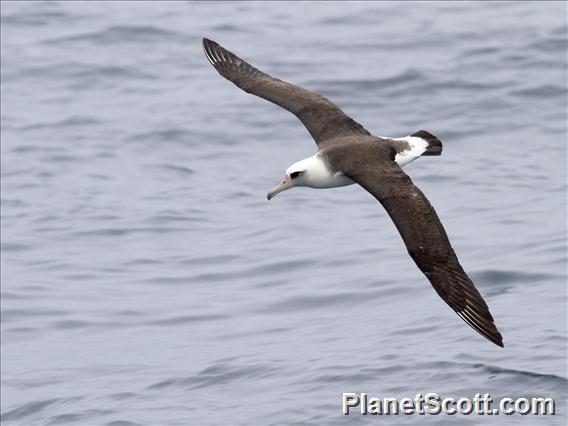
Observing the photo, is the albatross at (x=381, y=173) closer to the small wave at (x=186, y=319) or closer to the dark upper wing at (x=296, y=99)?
the dark upper wing at (x=296, y=99)

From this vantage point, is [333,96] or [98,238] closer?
[98,238]

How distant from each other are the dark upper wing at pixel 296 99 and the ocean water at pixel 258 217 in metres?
2.16

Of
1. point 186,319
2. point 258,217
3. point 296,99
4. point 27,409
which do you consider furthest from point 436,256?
point 258,217

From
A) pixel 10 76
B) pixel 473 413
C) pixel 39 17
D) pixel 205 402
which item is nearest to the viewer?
pixel 473 413

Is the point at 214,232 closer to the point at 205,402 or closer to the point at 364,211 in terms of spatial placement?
the point at 364,211

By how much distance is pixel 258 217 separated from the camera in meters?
19.5

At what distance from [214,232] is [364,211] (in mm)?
1918

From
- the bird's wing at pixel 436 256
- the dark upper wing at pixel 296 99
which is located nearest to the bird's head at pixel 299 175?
the dark upper wing at pixel 296 99

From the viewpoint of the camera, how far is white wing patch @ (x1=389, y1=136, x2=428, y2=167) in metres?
13.9

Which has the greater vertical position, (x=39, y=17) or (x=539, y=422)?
(x=39, y=17)

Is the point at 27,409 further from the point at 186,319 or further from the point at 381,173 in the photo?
the point at 381,173

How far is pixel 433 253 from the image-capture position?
41.1ft

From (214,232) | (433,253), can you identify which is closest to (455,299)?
(433,253)

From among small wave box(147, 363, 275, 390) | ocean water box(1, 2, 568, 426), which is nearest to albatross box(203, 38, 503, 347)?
ocean water box(1, 2, 568, 426)
